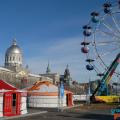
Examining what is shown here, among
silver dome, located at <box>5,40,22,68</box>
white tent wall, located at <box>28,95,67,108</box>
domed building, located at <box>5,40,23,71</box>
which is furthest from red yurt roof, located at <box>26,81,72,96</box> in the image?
silver dome, located at <box>5,40,22,68</box>

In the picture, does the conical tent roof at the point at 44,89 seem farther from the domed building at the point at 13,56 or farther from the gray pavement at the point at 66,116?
the domed building at the point at 13,56

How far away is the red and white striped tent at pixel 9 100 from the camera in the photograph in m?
33.4

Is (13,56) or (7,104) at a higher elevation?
(13,56)

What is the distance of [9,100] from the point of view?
112 ft

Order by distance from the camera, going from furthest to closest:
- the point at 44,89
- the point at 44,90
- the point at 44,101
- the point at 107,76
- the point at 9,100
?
1. the point at 107,76
2. the point at 44,101
3. the point at 44,89
4. the point at 44,90
5. the point at 9,100

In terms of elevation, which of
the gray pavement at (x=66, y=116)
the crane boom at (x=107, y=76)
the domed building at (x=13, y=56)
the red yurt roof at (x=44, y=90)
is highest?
the domed building at (x=13, y=56)

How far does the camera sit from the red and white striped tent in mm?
33406

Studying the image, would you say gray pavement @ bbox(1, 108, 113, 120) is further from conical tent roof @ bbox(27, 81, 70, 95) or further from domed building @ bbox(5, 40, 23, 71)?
domed building @ bbox(5, 40, 23, 71)

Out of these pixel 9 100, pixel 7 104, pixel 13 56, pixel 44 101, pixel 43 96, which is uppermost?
pixel 13 56

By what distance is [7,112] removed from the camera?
3369 centimetres

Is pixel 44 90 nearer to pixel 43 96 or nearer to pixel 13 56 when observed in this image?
pixel 43 96

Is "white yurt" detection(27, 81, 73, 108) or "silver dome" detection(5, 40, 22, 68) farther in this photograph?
"silver dome" detection(5, 40, 22, 68)

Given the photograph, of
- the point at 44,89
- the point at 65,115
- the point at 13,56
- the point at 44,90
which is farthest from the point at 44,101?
the point at 13,56

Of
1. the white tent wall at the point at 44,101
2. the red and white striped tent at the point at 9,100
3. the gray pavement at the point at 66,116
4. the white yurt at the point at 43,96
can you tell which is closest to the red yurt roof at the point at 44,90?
the white yurt at the point at 43,96
